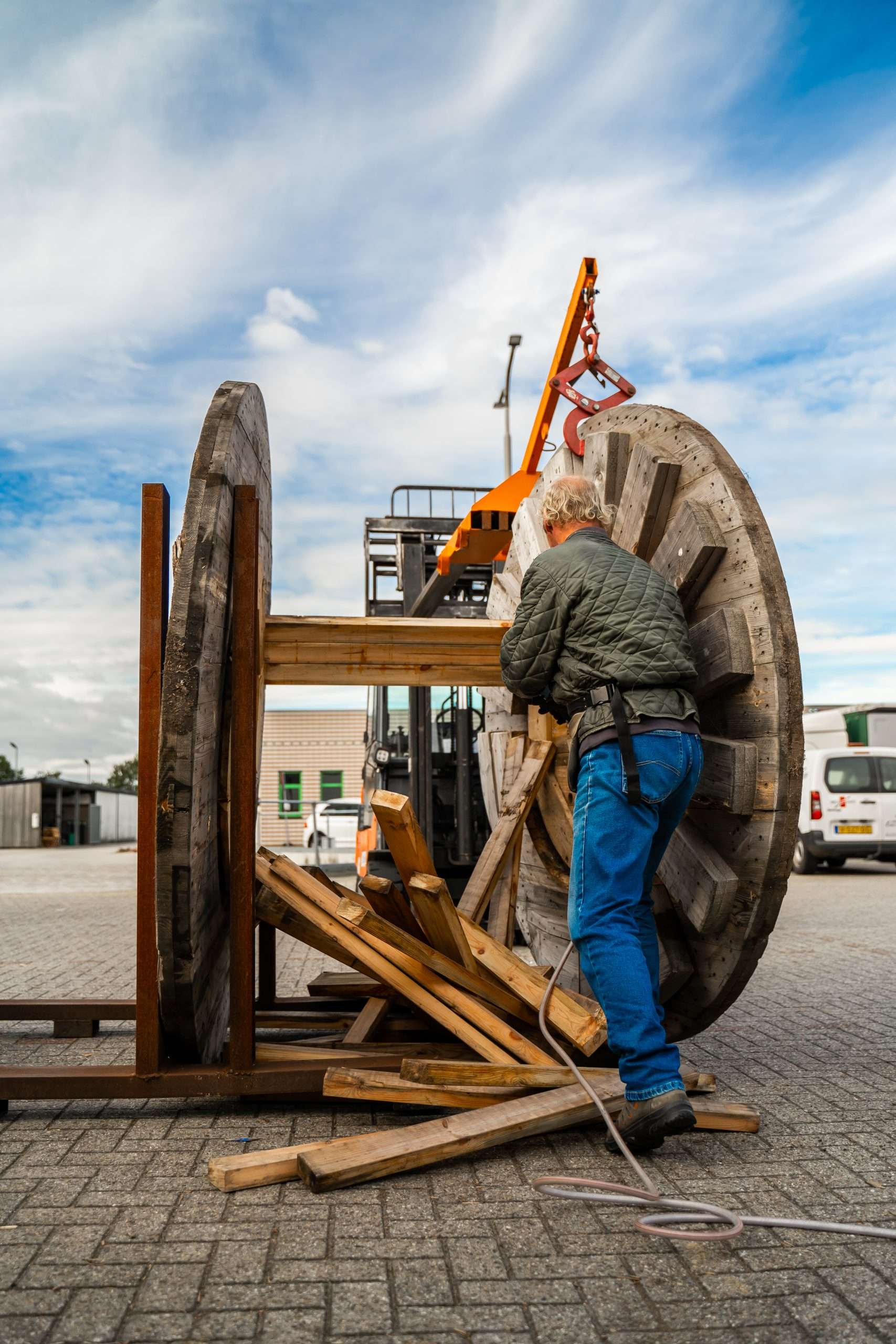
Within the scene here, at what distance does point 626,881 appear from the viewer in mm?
3400

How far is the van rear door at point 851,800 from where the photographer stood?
17.0 m

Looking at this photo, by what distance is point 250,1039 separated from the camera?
3664 mm

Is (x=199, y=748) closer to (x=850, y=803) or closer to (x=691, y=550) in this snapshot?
(x=691, y=550)

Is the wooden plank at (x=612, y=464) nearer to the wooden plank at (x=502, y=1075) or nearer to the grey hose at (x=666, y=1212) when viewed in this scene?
the wooden plank at (x=502, y=1075)

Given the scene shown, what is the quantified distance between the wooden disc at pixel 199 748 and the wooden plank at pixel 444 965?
552 millimetres

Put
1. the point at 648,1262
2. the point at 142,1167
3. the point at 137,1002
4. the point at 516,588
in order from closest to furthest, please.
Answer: the point at 648,1262 < the point at 142,1167 < the point at 137,1002 < the point at 516,588

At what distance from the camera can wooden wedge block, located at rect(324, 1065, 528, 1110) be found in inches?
140

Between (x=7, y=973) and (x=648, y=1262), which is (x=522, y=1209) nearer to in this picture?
(x=648, y=1262)

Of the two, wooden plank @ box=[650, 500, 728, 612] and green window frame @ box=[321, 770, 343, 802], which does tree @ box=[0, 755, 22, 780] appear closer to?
green window frame @ box=[321, 770, 343, 802]

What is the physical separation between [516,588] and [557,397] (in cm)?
A: 262

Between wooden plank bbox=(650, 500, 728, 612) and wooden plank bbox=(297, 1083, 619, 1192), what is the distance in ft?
5.80

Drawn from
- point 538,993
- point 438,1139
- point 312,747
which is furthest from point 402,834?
point 312,747

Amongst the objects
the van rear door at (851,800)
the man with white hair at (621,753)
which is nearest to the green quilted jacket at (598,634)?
the man with white hair at (621,753)

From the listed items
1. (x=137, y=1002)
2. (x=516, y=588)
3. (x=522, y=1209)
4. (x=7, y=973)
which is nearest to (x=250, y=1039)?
(x=137, y=1002)
